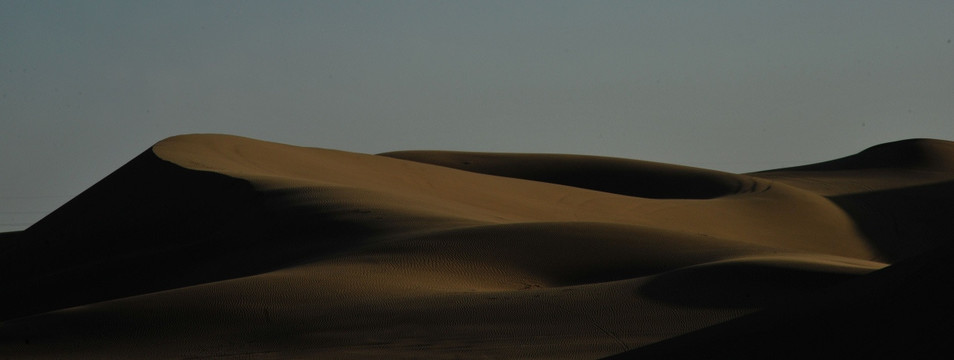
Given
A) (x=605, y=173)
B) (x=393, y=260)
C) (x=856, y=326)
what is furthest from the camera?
(x=605, y=173)

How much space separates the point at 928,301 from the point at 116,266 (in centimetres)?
1508

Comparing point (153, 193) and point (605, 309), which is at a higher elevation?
point (153, 193)

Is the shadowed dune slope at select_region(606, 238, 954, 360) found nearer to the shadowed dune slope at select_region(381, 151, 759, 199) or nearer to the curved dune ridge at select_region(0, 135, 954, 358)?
the curved dune ridge at select_region(0, 135, 954, 358)

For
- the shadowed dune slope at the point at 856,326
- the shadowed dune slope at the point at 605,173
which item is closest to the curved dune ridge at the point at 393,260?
the shadowed dune slope at the point at 856,326

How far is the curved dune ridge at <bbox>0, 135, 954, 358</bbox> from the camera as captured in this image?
11320 millimetres

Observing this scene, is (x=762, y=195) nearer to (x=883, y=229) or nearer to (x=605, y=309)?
(x=883, y=229)

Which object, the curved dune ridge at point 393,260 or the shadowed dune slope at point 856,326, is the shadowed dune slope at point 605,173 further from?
the shadowed dune slope at point 856,326

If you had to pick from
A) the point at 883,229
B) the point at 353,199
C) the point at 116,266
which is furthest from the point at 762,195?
the point at 116,266

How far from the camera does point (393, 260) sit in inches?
611

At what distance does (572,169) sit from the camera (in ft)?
146

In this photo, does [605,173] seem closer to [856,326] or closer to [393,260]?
[393,260]

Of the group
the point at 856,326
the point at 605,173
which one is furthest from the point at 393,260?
the point at 605,173

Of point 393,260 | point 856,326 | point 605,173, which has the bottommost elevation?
point 856,326

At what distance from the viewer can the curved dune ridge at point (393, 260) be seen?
37.1 feet
